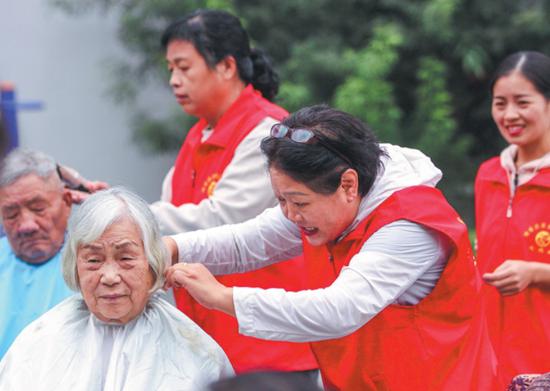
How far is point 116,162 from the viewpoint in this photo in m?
8.07

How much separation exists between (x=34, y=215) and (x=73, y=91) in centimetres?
464

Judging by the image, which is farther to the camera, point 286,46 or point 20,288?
point 286,46

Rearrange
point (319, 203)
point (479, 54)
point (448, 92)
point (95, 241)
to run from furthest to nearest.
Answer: point (448, 92)
point (479, 54)
point (95, 241)
point (319, 203)

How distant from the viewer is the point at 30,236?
341 cm

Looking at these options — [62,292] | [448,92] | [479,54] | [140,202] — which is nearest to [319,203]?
[140,202]

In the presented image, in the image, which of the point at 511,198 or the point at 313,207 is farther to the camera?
the point at 511,198

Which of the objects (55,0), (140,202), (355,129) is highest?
(55,0)

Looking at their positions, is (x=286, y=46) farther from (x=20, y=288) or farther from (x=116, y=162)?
(x=20, y=288)

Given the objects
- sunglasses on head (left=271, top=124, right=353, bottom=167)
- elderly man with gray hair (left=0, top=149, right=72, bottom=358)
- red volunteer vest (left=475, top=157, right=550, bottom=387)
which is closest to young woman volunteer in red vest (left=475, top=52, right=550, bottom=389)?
red volunteer vest (left=475, top=157, right=550, bottom=387)

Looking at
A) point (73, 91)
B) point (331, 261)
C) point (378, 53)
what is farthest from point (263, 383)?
point (73, 91)

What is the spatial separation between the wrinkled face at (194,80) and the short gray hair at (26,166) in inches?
22.0

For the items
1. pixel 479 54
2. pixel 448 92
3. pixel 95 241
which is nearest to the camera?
pixel 95 241

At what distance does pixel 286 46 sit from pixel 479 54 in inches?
61.8

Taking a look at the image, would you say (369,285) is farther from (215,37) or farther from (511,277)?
(215,37)
